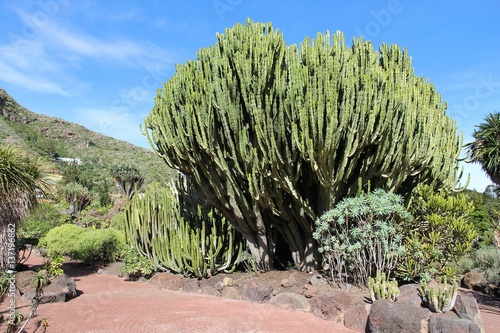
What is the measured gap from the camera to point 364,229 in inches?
254

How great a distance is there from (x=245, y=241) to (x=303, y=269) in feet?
6.38

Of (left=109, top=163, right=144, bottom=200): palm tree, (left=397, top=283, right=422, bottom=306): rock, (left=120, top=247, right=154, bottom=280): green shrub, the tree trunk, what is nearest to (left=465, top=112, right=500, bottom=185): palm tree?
(left=397, top=283, right=422, bottom=306): rock

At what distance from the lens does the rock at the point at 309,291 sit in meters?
6.41

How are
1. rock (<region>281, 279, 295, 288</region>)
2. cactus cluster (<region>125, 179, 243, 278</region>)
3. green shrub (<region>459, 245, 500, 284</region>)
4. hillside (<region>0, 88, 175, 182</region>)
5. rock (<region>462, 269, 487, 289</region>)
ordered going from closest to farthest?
rock (<region>281, 279, 295, 288</region>) → cactus cluster (<region>125, 179, 243, 278</region>) → green shrub (<region>459, 245, 500, 284</region>) → rock (<region>462, 269, 487, 289</region>) → hillside (<region>0, 88, 175, 182</region>)

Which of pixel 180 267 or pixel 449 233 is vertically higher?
pixel 449 233

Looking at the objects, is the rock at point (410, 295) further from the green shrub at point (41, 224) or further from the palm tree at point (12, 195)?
the green shrub at point (41, 224)

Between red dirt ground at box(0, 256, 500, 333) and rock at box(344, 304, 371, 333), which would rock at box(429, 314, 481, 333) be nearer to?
rock at box(344, 304, 371, 333)

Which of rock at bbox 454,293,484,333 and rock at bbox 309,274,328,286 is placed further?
rock at bbox 309,274,328,286

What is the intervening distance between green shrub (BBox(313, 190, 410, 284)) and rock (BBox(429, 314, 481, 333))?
165cm

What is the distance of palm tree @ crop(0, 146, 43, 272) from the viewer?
24.3 feet

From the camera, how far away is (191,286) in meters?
7.91

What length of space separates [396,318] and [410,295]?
3.51 ft

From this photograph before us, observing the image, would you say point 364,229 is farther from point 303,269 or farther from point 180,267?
point 180,267

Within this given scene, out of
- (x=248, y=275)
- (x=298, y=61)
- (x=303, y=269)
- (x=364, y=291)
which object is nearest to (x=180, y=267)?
(x=248, y=275)
